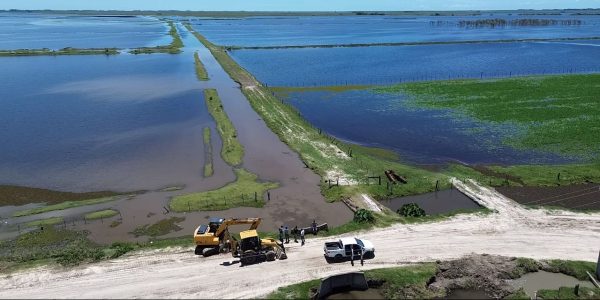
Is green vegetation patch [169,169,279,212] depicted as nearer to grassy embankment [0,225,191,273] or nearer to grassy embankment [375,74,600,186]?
grassy embankment [0,225,191,273]

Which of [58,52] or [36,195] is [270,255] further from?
[58,52]

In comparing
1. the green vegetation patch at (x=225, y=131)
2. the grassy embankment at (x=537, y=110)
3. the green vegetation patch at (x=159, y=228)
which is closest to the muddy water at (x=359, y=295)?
the green vegetation patch at (x=159, y=228)

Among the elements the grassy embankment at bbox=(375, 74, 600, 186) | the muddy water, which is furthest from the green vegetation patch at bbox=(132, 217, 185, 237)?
the grassy embankment at bbox=(375, 74, 600, 186)

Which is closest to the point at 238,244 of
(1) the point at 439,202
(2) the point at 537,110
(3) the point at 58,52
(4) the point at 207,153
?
(1) the point at 439,202

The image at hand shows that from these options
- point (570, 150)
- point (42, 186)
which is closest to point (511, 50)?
point (570, 150)

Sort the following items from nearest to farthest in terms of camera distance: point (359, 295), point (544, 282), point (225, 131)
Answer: point (359, 295), point (544, 282), point (225, 131)

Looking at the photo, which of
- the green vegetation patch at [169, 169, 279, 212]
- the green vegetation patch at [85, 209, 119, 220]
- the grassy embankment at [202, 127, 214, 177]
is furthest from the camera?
the grassy embankment at [202, 127, 214, 177]

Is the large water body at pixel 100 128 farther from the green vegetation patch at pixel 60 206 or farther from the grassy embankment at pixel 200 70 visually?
the green vegetation patch at pixel 60 206
